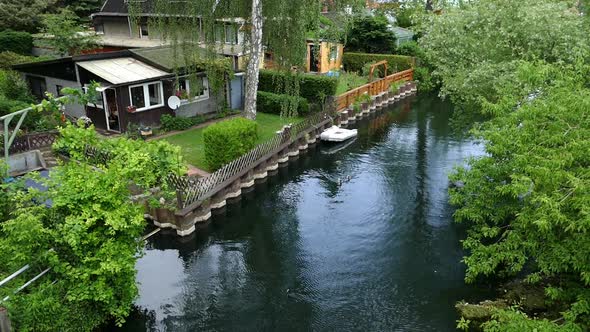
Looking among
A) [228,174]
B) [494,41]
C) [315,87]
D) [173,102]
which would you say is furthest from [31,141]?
[494,41]

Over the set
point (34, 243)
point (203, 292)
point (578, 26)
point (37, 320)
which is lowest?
point (203, 292)

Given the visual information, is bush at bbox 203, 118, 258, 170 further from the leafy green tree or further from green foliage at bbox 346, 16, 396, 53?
the leafy green tree

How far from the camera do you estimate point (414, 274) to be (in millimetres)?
16625

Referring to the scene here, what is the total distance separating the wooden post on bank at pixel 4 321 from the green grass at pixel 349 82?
3312 cm

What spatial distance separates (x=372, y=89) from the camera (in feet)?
132

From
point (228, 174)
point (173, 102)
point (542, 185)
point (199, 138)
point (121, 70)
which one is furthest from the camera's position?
point (173, 102)

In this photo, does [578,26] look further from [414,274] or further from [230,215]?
[230,215]

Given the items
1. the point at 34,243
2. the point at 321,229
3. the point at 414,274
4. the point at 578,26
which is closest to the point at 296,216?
the point at 321,229

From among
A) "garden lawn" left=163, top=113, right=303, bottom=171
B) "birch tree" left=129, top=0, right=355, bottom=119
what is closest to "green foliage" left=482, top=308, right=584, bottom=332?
"birch tree" left=129, top=0, right=355, bottom=119

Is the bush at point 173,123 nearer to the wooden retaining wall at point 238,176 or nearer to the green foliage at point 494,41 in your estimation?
the wooden retaining wall at point 238,176

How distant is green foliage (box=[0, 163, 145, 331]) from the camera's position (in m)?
11.0

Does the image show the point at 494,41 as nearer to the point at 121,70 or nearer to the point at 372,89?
the point at 121,70

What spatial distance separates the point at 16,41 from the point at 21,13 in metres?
4.62

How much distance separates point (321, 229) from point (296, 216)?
1.70m
